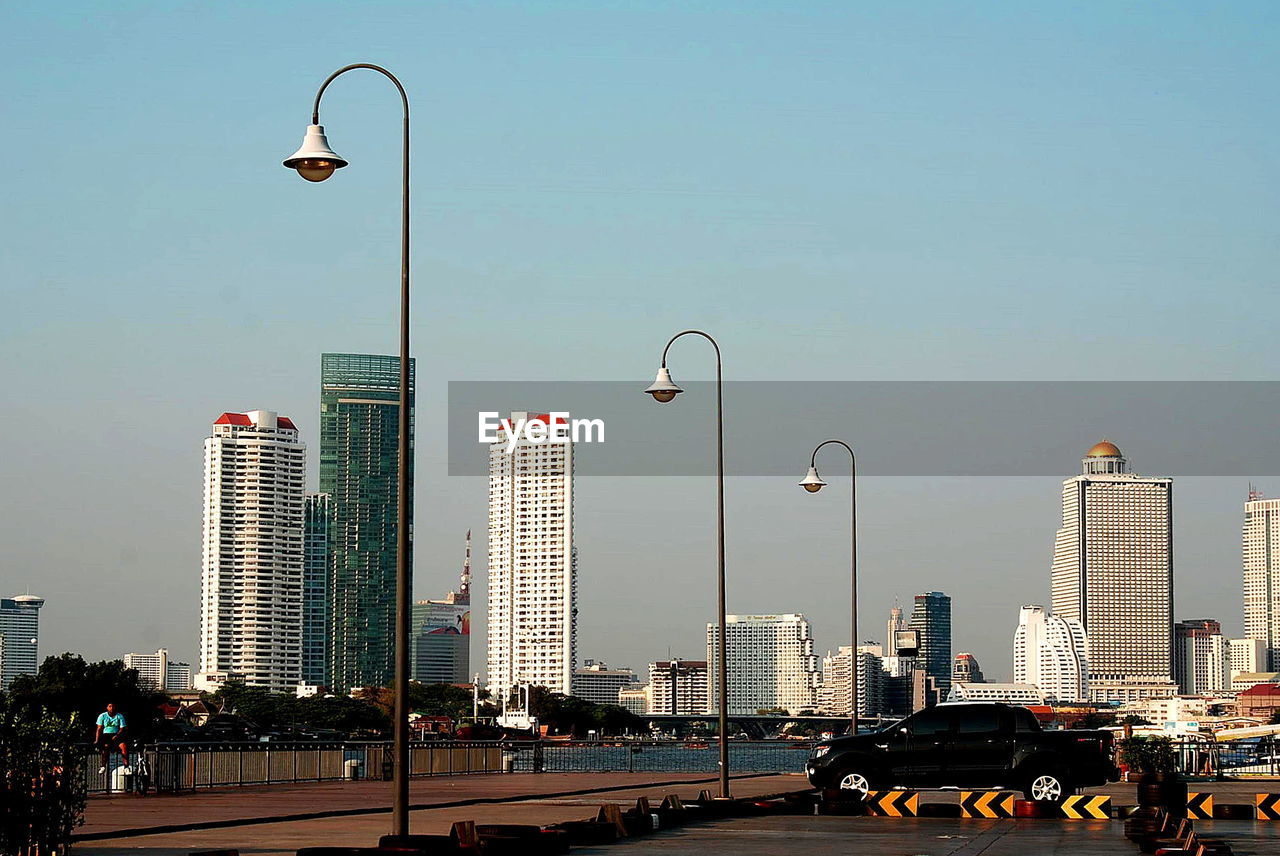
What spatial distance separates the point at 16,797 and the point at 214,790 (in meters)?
23.3

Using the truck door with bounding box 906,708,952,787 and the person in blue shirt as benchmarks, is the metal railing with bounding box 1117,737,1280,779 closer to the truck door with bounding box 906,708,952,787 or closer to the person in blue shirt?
the truck door with bounding box 906,708,952,787

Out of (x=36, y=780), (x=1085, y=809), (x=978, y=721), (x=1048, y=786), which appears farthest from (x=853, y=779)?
(x=36, y=780)

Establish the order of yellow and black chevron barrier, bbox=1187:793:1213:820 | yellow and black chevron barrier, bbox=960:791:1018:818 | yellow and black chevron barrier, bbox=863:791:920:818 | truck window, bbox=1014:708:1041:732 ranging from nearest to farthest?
yellow and black chevron barrier, bbox=1187:793:1213:820 < yellow and black chevron barrier, bbox=960:791:1018:818 < yellow and black chevron barrier, bbox=863:791:920:818 < truck window, bbox=1014:708:1041:732

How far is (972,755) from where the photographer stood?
98.9 feet

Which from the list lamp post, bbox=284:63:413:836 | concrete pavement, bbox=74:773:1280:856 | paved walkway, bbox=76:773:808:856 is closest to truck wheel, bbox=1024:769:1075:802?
concrete pavement, bbox=74:773:1280:856

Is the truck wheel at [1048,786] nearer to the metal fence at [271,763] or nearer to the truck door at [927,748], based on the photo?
the truck door at [927,748]

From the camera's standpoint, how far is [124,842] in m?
21.0

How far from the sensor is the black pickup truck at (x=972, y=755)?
97.5ft

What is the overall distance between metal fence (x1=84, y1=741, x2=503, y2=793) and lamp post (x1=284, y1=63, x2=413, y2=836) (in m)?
11.8

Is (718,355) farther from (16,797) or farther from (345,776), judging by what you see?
(16,797)

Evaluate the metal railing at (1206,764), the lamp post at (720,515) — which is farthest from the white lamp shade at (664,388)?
the metal railing at (1206,764)

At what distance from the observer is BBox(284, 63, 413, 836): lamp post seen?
1894 cm

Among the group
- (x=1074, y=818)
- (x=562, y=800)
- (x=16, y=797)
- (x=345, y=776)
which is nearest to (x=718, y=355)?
(x=562, y=800)

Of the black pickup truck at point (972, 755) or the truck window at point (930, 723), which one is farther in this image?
the truck window at point (930, 723)
